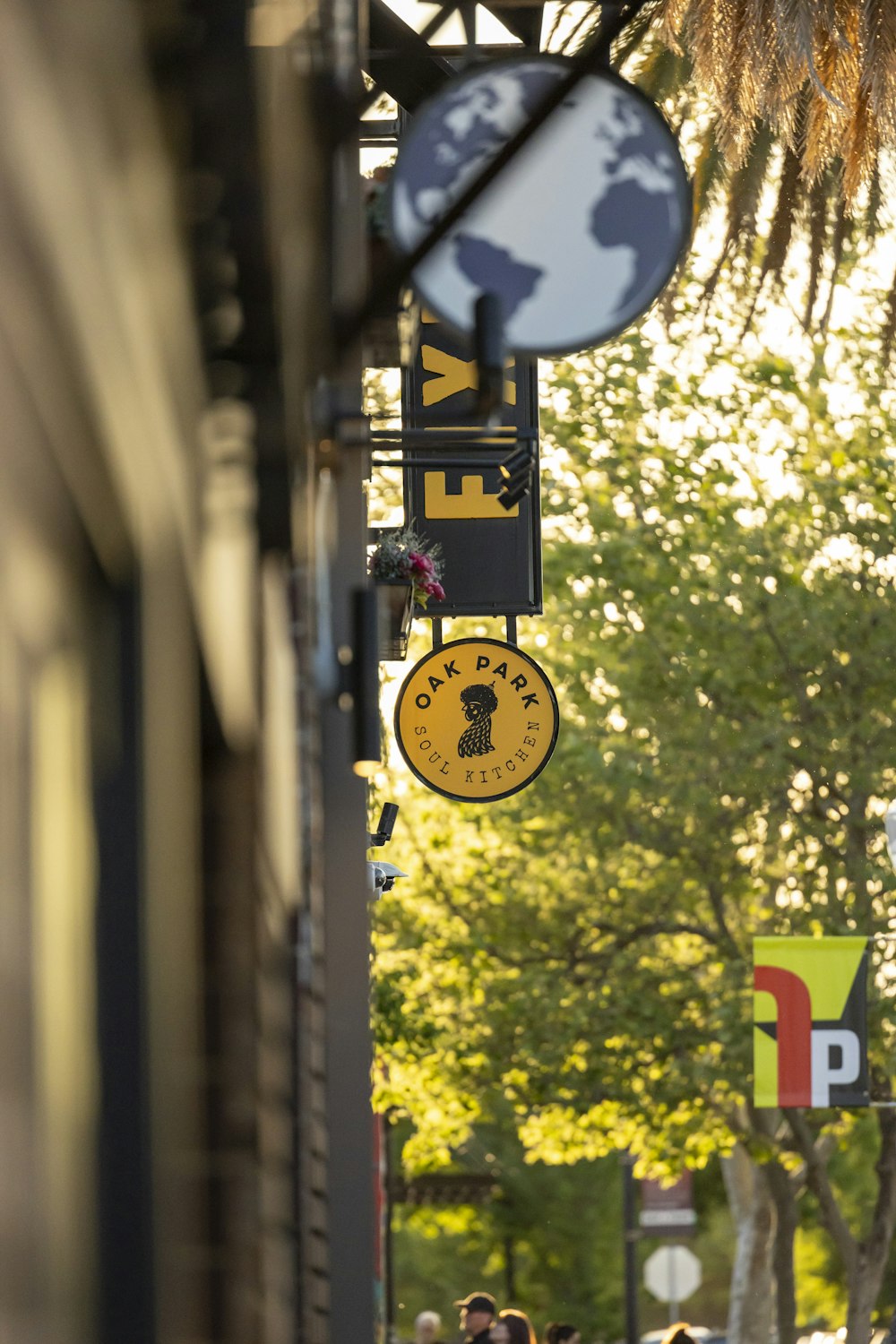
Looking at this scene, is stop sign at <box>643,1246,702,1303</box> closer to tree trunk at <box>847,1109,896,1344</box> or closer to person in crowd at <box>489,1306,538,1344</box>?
tree trunk at <box>847,1109,896,1344</box>

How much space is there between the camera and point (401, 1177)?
36.8 metres

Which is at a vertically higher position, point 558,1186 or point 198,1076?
point 198,1076

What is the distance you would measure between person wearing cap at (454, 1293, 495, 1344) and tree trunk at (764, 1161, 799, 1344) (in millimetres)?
14159

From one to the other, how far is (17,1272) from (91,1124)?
39 centimetres

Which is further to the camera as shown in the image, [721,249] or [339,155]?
[721,249]

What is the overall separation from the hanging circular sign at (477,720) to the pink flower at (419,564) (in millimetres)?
1421

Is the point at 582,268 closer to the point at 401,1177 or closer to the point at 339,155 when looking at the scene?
the point at 339,155

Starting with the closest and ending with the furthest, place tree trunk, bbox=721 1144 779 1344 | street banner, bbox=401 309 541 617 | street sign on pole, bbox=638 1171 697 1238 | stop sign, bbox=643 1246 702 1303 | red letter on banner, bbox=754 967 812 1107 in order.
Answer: street banner, bbox=401 309 541 617 < red letter on banner, bbox=754 967 812 1107 < stop sign, bbox=643 1246 702 1303 < street sign on pole, bbox=638 1171 697 1238 < tree trunk, bbox=721 1144 779 1344

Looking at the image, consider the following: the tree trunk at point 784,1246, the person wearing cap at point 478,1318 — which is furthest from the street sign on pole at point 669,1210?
the person wearing cap at point 478,1318

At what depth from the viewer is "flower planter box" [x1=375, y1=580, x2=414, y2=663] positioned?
8305mm

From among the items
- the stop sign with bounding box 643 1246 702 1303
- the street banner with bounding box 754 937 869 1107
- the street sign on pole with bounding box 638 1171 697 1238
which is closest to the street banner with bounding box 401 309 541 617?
the street banner with bounding box 754 937 869 1107

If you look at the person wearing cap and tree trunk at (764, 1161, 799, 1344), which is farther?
tree trunk at (764, 1161, 799, 1344)

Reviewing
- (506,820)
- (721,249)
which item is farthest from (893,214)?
(506,820)

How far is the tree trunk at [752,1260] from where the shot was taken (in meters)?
30.3
